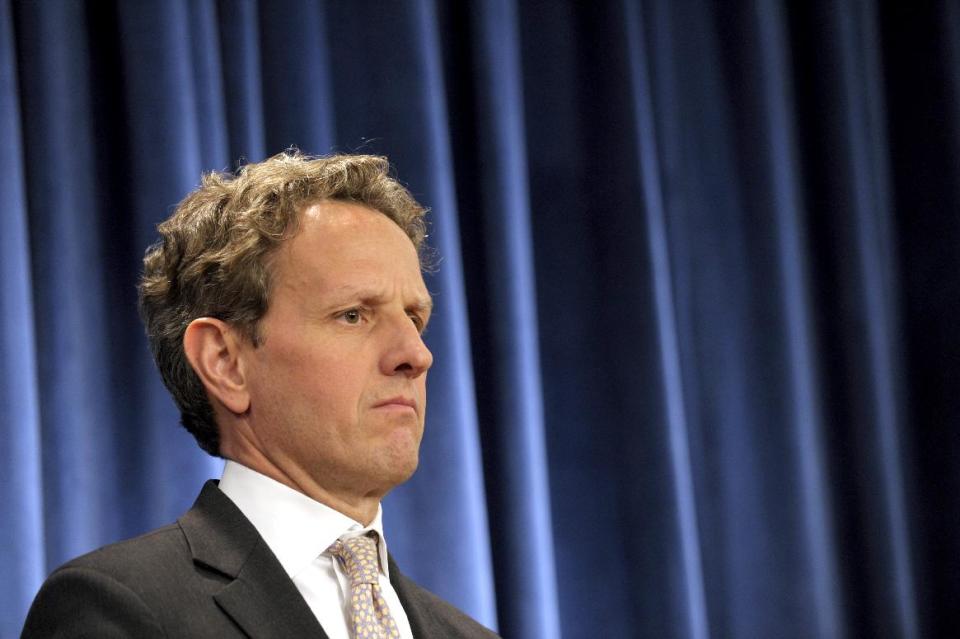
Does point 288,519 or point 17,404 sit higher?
point 17,404

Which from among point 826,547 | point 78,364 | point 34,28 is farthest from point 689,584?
point 34,28

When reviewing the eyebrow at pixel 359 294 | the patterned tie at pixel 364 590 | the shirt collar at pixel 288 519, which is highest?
the eyebrow at pixel 359 294

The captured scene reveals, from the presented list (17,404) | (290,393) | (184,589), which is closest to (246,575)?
(184,589)

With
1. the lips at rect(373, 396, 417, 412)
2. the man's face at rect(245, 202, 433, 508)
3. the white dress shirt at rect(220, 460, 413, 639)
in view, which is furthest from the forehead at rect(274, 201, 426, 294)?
the white dress shirt at rect(220, 460, 413, 639)

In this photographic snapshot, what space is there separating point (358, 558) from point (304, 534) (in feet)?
0.23

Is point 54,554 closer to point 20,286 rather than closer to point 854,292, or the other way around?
point 20,286

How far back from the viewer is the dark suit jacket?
1.22 m

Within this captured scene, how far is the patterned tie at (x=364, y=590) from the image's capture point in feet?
4.50

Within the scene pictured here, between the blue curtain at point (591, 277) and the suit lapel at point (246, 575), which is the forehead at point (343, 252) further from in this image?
the blue curtain at point (591, 277)

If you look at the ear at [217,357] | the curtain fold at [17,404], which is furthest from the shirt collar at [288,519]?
the curtain fold at [17,404]

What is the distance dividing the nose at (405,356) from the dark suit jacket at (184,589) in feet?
0.81

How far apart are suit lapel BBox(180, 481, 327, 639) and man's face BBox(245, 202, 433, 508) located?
0.10 meters

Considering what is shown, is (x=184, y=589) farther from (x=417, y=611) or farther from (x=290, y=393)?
(x=417, y=611)

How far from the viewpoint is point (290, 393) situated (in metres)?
1.45
